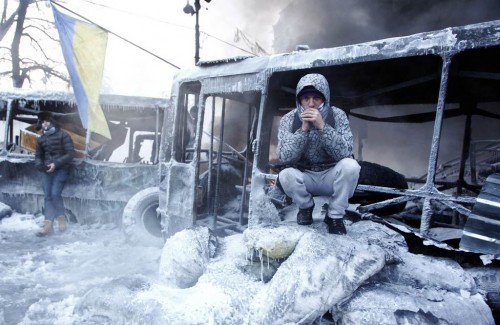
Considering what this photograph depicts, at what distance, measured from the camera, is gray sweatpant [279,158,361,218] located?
3.31m

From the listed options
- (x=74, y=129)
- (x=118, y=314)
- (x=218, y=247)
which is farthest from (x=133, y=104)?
(x=118, y=314)

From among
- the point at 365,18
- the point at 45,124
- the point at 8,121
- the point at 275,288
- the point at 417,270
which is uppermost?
the point at 365,18

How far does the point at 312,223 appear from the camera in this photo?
151 inches

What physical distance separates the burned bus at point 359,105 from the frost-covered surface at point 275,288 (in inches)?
22.7

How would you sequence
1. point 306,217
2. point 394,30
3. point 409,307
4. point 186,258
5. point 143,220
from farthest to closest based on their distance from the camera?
point 394,30
point 143,220
point 186,258
point 306,217
point 409,307

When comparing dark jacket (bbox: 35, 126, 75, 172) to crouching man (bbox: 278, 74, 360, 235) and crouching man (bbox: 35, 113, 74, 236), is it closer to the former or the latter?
crouching man (bbox: 35, 113, 74, 236)

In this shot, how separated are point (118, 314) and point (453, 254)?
384 centimetres

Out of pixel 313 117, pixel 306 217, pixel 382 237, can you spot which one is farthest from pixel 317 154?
pixel 382 237

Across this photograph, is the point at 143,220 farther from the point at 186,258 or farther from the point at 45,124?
the point at 186,258

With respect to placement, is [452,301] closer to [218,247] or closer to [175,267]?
[218,247]

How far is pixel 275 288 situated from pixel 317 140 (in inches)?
64.3

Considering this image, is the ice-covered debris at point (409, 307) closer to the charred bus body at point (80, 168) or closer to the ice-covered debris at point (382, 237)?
the ice-covered debris at point (382, 237)

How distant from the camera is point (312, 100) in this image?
3.36 meters

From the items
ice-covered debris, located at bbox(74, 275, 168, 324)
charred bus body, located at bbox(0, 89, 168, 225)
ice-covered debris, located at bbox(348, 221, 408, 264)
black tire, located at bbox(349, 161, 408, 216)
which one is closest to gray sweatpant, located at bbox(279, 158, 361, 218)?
ice-covered debris, located at bbox(348, 221, 408, 264)
